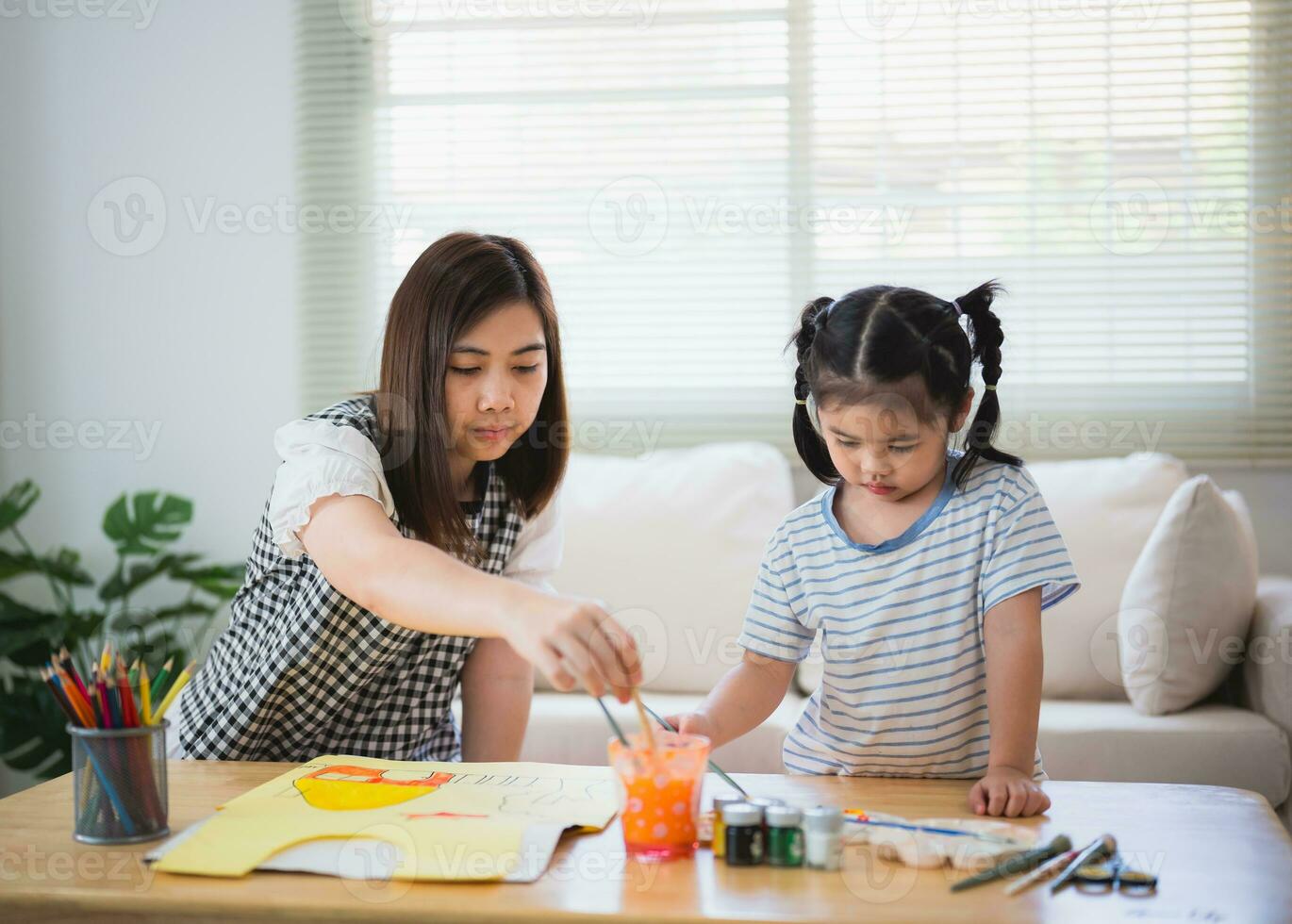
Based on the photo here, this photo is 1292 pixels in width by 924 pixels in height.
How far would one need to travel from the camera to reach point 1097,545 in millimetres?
2453

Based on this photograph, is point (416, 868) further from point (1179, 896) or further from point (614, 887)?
point (1179, 896)

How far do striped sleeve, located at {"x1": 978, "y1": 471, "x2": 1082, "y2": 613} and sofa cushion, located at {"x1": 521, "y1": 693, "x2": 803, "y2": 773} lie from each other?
0.87 metres

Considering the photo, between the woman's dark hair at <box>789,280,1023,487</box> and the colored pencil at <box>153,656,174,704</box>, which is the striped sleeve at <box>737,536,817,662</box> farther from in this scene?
the colored pencil at <box>153,656,174,704</box>

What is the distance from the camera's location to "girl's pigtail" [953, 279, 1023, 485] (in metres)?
1.39

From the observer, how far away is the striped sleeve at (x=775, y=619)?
141cm

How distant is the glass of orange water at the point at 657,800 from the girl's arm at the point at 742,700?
0.29 meters

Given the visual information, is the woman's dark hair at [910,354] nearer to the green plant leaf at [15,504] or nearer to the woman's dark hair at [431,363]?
the woman's dark hair at [431,363]

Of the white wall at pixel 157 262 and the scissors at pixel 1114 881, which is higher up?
the white wall at pixel 157 262

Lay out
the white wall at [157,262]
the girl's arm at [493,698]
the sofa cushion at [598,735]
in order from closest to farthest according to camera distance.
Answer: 1. the girl's arm at [493,698]
2. the sofa cushion at [598,735]
3. the white wall at [157,262]

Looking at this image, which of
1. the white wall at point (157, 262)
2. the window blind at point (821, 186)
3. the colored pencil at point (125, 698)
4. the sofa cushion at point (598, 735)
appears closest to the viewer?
the colored pencil at point (125, 698)

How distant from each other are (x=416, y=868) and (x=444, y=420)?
2.13 feet

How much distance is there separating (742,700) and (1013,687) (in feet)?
0.97

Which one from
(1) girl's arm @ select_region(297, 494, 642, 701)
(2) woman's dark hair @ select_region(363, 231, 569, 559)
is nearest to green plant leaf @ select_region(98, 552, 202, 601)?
(2) woman's dark hair @ select_region(363, 231, 569, 559)

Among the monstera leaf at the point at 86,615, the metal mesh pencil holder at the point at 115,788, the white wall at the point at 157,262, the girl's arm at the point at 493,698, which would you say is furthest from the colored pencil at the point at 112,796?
the white wall at the point at 157,262
